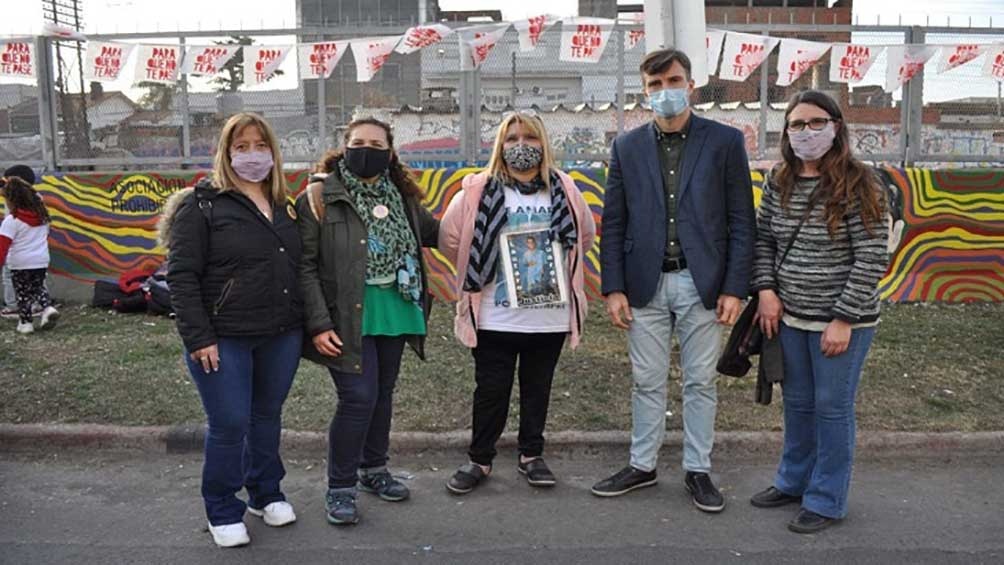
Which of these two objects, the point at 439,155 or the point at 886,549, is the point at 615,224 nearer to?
the point at 886,549

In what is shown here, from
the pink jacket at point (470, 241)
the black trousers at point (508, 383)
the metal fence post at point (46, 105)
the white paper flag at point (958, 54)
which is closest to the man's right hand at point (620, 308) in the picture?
the pink jacket at point (470, 241)

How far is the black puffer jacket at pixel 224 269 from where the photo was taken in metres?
3.76

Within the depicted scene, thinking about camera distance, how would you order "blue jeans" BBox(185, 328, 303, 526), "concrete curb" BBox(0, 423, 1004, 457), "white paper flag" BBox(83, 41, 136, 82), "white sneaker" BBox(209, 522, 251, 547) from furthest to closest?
"white paper flag" BBox(83, 41, 136, 82) < "concrete curb" BBox(0, 423, 1004, 457) < "white sneaker" BBox(209, 522, 251, 547) < "blue jeans" BBox(185, 328, 303, 526)

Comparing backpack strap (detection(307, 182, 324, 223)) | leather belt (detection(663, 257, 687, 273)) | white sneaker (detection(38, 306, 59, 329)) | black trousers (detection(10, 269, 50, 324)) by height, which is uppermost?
backpack strap (detection(307, 182, 324, 223))

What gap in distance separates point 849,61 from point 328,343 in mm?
6463

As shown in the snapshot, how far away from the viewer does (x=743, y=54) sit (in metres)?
8.60

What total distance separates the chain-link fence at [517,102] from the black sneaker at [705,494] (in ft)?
16.1

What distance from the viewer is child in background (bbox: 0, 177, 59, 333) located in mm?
8438

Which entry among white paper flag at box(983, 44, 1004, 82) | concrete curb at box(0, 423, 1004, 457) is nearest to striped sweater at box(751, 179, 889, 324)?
concrete curb at box(0, 423, 1004, 457)

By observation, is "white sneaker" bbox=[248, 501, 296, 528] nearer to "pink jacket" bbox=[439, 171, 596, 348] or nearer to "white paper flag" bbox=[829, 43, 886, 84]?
"pink jacket" bbox=[439, 171, 596, 348]

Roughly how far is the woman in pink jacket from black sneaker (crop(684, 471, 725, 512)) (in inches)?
36.2

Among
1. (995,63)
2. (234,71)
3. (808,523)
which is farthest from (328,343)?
(995,63)

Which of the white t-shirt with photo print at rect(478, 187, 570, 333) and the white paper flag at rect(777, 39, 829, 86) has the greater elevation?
the white paper flag at rect(777, 39, 829, 86)

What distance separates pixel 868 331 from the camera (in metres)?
4.08
